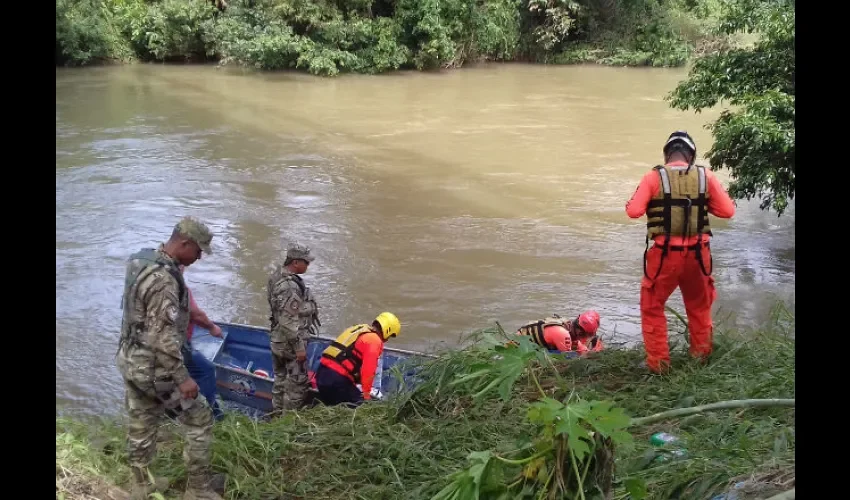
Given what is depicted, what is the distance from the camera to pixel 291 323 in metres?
6.97

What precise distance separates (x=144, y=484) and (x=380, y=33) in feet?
94.0

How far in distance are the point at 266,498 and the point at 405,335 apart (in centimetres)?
561

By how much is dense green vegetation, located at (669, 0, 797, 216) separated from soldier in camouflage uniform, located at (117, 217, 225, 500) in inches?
314

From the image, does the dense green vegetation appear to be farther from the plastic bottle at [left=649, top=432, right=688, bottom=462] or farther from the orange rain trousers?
the plastic bottle at [left=649, top=432, right=688, bottom=462]

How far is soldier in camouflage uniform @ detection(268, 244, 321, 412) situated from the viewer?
22.9 feet

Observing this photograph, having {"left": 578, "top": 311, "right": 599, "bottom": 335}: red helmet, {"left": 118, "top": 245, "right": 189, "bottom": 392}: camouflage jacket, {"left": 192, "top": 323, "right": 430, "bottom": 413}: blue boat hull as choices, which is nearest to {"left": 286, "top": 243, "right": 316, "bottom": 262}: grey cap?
{"left": 192, "top": 323, "right": 430, "bottom": 413}: blue boat hull

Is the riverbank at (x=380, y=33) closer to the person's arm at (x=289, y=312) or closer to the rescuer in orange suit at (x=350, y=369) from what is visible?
the person's arm at (x=289, y=312)

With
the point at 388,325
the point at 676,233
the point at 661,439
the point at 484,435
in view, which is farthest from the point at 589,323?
the point at 661,439

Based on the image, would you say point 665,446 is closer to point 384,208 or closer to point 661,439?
point 661,439

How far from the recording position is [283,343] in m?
7.05
